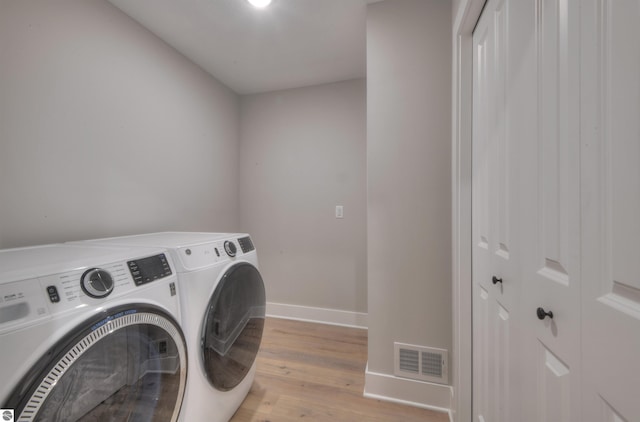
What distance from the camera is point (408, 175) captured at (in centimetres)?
151

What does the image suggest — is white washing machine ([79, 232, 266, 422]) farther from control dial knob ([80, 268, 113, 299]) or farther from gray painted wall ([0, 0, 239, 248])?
gray painted wall ([0, 0, 239, 248])

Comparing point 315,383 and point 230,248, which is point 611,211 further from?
point 315,383

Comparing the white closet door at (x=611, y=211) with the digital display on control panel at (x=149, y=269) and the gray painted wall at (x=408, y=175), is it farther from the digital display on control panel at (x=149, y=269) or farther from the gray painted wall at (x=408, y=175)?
the digital display on control panel at (x=149, y=269)

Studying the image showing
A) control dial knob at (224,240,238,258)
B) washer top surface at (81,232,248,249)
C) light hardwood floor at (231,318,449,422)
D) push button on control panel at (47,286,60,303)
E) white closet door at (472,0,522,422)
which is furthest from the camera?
light hardwood floor at (231,318,449,422)

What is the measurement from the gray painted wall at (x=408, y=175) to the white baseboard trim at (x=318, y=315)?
2.89 feet

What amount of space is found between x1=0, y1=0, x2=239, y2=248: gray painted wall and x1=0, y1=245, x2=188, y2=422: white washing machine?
41 cm

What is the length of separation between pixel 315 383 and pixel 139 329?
1250 mm

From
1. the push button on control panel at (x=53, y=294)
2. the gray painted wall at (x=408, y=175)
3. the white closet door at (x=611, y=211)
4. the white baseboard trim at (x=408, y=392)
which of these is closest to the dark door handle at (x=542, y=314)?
the white closet door at (x=611, y=211)

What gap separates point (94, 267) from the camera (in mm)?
742

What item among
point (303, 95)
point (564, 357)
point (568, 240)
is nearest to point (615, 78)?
point (568, 240)

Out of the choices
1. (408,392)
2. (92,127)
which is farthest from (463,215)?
(92,127)

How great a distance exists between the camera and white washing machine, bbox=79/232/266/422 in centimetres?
102

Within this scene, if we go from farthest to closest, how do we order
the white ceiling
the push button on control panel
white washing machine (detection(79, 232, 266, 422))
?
1. the white ceiling
2. white washing machine (detection(79, 232, 266, 422))
3. the push button on control panel

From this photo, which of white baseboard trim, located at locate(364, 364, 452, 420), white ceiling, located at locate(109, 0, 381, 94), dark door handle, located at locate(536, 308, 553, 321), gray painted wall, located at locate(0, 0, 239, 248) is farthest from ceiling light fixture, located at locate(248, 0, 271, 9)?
white baseboard trim, located at locate(364, 364, 452, 420)
